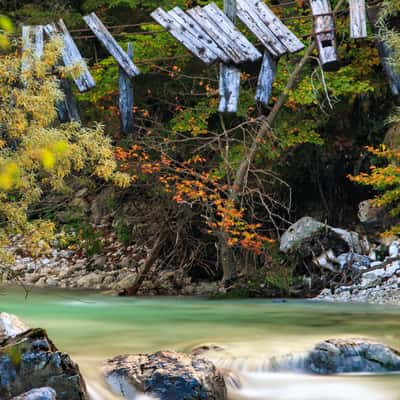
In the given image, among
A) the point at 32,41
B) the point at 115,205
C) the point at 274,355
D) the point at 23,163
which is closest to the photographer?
the point at 274,355

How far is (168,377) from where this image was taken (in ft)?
15.4

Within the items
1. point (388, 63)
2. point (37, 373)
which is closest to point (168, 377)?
point (37, 373)

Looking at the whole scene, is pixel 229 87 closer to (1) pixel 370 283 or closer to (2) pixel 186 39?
(2) pixel 186 39

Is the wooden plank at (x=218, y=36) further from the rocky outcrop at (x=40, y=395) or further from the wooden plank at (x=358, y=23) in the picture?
the rocky outcrop at (x=40, y=395)

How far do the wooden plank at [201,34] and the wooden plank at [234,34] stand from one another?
0.65 ft

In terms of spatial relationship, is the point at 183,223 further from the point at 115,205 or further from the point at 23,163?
the point at 23,163

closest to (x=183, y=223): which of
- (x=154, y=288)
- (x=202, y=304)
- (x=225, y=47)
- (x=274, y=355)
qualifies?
(x=154, y=288)

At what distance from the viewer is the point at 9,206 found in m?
7.27

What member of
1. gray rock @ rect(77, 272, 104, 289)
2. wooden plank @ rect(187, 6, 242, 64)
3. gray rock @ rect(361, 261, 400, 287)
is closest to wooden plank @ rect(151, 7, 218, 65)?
wooden plank @ rect(187, 6, 242, 64)

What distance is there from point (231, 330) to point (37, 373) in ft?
11.2

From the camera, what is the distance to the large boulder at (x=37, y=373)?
4297 mm

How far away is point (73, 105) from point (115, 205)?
5.73 m

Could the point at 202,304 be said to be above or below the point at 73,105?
below

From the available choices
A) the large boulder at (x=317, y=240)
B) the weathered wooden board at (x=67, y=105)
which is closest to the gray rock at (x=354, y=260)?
the large boulder at (x=317, y=240)
